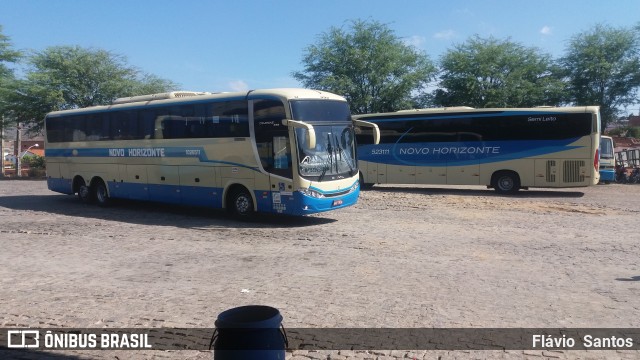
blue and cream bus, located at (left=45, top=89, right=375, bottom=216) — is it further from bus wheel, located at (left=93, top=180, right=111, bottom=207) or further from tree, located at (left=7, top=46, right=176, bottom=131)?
tree, located at (left=7, top=46, right=176, bottom=131)

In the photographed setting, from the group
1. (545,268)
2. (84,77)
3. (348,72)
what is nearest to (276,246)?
(545,268)

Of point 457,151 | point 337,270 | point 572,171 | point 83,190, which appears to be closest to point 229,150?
point 337,270

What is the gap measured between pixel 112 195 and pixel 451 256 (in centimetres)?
1246

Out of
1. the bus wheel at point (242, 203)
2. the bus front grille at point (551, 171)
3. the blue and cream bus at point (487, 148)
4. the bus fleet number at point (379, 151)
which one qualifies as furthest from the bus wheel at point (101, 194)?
the bus front grille at point (551, 171)

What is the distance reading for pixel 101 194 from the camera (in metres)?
17.6

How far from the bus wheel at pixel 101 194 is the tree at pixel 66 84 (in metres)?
17.0

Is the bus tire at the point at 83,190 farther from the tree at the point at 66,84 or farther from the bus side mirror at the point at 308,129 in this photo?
the tree at the point at 66,84

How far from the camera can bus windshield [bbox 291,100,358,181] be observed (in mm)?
12086

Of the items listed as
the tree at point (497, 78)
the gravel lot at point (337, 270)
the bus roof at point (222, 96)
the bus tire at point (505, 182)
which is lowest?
the gravel lot at point (337, 270)

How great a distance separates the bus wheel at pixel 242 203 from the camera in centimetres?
1324

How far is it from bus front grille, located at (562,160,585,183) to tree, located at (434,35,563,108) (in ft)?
42.1

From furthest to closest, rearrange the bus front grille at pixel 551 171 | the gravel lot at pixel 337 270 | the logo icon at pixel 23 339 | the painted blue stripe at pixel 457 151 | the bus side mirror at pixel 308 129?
the painted blue stripe at pixel 457 151 < the bus front grille at pixel 551 171 < the bus side mirror at pixel 308 129 < the gravel lot at pixel 337 270 < the logo icon at pixel 23 339

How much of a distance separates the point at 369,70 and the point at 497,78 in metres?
8.18

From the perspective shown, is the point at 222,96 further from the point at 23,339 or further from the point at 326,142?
the point at 23,339
